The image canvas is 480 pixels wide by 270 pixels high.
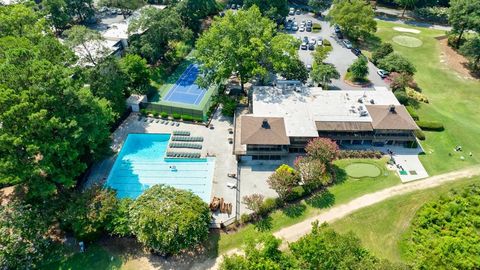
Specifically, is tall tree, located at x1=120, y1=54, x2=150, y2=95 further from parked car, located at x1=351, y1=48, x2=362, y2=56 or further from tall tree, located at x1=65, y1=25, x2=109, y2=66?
parked car, located at x1=351, y1=48, x2=362, y2=56

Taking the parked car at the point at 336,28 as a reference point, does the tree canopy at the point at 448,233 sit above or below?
below

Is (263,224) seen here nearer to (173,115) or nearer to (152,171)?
(152,171)

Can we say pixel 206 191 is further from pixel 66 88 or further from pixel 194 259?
pixel 66 88

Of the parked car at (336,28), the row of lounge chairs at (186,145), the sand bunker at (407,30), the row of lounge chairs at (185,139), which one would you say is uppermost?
A: the parked car at (336,28)

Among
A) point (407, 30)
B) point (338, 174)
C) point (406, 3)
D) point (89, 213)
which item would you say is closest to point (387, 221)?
point (338, 174)

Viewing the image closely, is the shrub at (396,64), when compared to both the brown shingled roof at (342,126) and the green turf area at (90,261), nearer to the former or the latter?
the brown shingled roof at (342,126)

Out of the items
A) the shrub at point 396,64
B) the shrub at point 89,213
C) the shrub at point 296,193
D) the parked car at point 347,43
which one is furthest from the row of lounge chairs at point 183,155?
the parked car at point 347,43

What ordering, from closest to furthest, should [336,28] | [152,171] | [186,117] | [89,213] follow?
[89,213] < [152,171] < [186,117] < [336,28]
